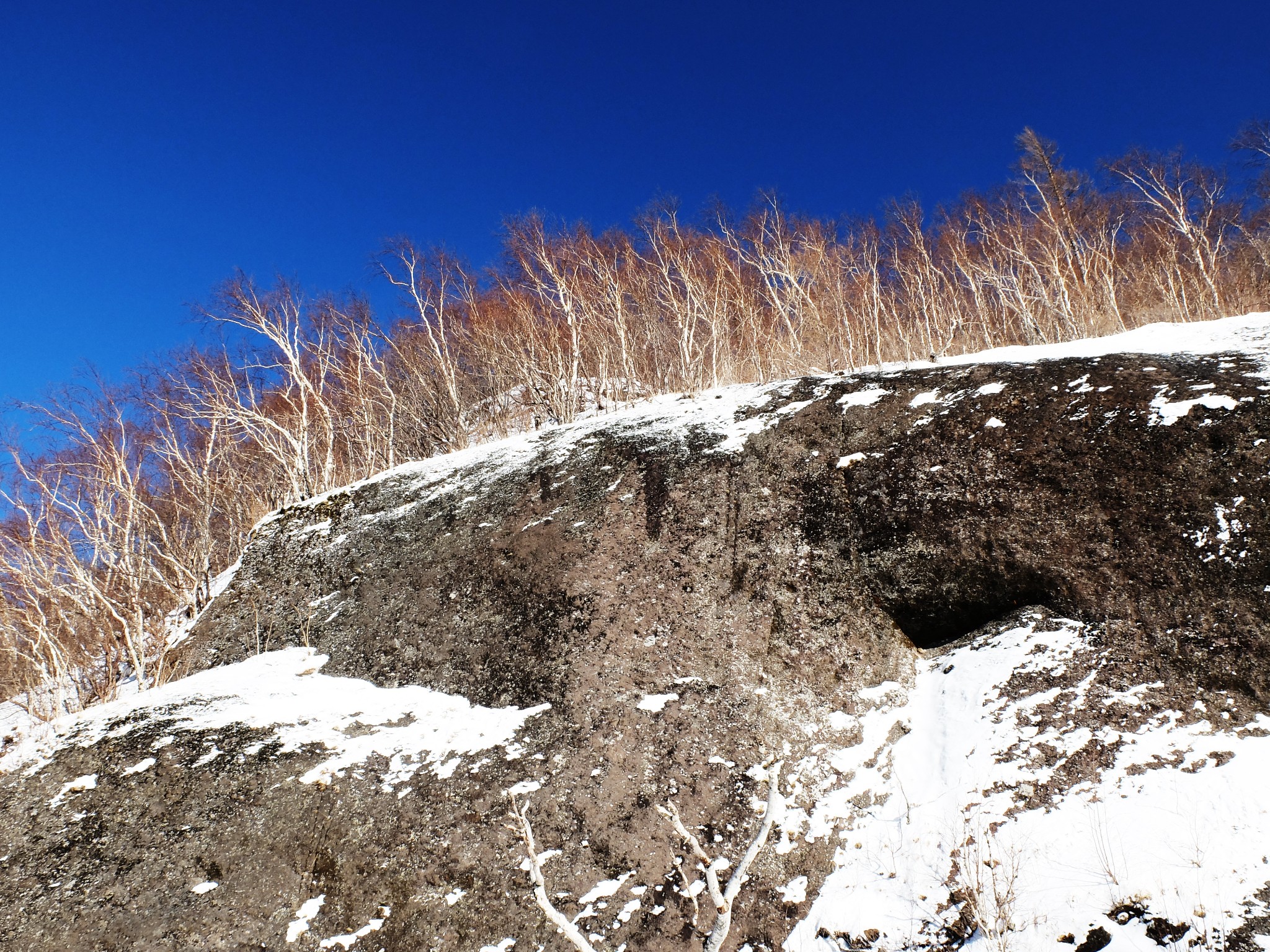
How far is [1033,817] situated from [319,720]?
799 cm

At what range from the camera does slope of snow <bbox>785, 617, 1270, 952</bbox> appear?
13.7 ft

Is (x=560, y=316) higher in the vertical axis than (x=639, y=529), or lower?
higher

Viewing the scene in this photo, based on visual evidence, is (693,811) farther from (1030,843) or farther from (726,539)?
(726,539)

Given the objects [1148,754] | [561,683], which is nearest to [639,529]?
[561,683]

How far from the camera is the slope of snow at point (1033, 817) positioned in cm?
418

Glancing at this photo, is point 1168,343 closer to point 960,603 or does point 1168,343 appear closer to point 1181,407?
point 1181,407

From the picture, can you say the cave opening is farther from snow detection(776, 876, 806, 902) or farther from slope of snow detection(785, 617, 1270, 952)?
snow detection(776, 876, 806, 902)

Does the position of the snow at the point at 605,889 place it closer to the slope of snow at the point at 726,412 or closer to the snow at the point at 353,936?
the snow at the point at 353,936

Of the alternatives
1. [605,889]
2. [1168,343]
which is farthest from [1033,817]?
[1168,343]

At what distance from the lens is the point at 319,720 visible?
801cm

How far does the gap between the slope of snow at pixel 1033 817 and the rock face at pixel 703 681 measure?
4cm

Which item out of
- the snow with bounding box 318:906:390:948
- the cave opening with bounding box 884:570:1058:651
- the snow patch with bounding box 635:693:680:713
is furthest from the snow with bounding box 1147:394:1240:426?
the snow with bounding box 318:906:390:948

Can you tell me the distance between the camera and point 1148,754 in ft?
17.0

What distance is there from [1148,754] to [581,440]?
10418mm
